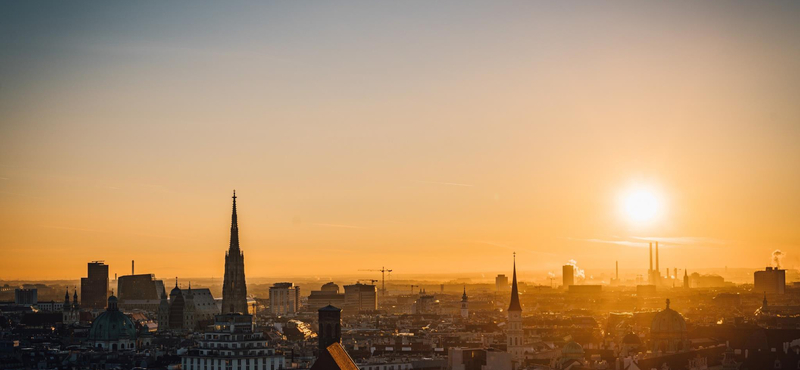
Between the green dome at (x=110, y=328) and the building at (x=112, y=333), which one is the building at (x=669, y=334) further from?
the green dome at (x=110, y=328)

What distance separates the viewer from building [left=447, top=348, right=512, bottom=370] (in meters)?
130

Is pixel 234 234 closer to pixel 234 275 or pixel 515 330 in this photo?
pixel 234 275

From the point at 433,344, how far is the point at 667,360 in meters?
44.6

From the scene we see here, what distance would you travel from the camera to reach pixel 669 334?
177m

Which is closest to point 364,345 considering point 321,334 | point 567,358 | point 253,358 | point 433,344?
point 433,344

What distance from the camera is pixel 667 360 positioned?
5719 inches

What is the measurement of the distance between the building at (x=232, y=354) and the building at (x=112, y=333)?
4552 centimetres

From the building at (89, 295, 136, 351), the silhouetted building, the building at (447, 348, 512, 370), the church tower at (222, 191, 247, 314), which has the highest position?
the church tower at (222, 191, 247, 314)

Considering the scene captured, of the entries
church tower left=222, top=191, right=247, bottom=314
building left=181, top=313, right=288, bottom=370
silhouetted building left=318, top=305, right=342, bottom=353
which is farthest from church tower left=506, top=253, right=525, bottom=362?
silhouetted building left=318, top=305, right=342, bottom=353

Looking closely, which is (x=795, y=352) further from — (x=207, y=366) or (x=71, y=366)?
(x=71, y=366)

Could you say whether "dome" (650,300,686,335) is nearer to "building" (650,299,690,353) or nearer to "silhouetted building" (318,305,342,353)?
"building" (650,299,690,353)

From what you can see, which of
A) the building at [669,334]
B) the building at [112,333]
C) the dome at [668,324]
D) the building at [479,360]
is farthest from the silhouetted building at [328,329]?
the dome at [668,324]

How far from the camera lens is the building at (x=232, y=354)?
127 meters

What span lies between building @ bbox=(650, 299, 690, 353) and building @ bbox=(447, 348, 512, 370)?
46.3 meters
